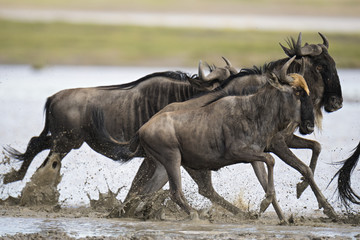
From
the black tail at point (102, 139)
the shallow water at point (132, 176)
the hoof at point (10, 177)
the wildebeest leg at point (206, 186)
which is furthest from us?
the hoof at point (10, 177)

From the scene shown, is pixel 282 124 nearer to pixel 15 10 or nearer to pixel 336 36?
pixel 336 36

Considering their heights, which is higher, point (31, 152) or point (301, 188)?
point (31, 152)

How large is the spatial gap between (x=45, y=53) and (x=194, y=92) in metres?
22.1

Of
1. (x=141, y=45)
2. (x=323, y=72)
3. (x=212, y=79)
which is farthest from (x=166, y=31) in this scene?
Answer: (x=212, y=79)

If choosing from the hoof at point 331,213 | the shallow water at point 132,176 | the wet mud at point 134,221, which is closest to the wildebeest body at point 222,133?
the wet mud at point 134,221

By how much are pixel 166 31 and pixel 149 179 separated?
28546 millimetres

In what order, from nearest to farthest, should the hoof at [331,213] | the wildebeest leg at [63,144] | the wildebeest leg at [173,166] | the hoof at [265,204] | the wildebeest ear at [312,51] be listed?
the hoof at [265,204] → the wildebeest leg at [173,166] → the hoof at [331,213] → the wildebeest ear at [312,51] → the wildebeest leg at [63,144]

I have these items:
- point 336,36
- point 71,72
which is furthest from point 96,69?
point 336,36

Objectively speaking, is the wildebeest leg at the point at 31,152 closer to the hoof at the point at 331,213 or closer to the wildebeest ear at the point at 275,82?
the wildebeest ear at the point at 275,82

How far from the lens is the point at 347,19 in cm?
4434

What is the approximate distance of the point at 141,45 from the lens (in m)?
32.0

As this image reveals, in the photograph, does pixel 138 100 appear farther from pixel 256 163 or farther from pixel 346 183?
pixel 346 183

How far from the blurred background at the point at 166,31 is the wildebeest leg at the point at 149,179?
62.2 feet

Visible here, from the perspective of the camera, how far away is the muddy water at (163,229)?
7621mm
